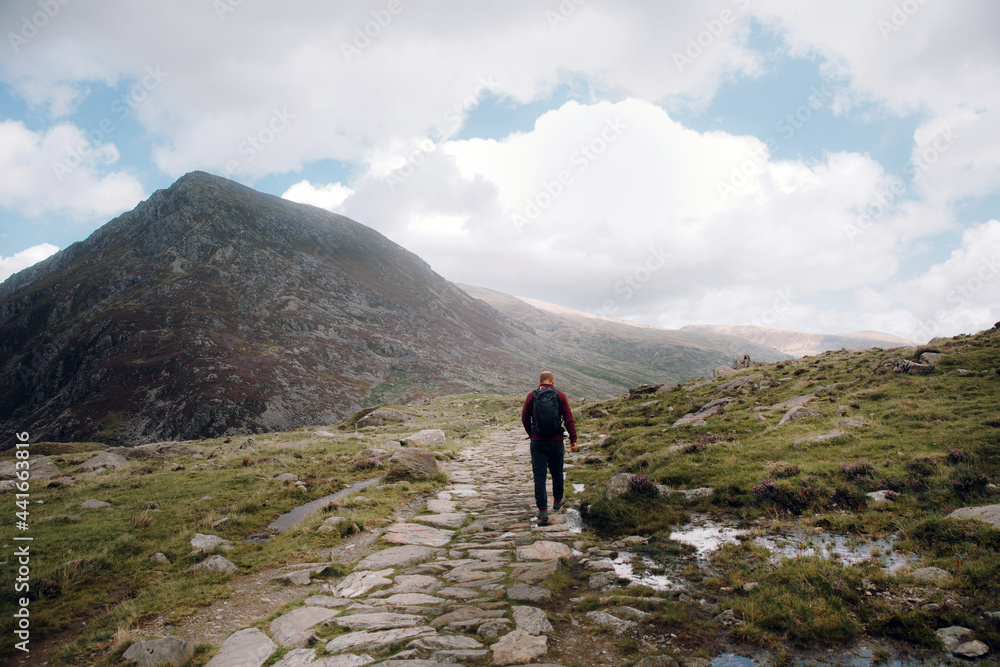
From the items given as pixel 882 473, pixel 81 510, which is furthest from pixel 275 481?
pixel 882 473

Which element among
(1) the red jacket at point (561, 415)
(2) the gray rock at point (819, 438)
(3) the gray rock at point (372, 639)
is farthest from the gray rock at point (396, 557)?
(2) the gray rock at point (819, 438)

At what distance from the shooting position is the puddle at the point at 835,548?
20.7ft

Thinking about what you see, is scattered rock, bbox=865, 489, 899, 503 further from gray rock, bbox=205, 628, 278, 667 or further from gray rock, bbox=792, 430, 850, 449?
gray rock, bbox=205, 628, 278, 667

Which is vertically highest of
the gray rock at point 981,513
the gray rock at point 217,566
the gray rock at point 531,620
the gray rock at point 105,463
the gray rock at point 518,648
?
the gray rock at point 981,513

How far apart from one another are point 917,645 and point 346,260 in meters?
175

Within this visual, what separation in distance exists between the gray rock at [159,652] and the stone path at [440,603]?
1.47ft

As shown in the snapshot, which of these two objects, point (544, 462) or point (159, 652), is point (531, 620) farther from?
point (544, 462)

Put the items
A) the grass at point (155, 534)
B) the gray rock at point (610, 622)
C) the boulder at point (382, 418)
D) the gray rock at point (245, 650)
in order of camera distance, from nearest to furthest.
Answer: the gray rock at point (610, 622) < the gray rock at point (245, 650) < the grass at point (155, 534) < the boulder at point (382, 418)

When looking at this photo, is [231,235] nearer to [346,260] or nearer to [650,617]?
[346,260]

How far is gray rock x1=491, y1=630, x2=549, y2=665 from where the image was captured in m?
→ 4.80

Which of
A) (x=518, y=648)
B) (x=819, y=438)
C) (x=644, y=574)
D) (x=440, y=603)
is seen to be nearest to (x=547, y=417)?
(x=644, y=574)

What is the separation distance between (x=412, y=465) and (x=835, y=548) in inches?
522

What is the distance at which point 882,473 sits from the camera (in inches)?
359

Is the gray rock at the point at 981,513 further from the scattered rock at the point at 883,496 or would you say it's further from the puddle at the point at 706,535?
the puddle at the point at 706,535
